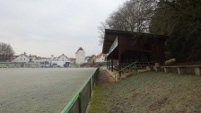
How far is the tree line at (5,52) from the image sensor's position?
10144cm

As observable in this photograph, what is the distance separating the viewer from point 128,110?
285 inches

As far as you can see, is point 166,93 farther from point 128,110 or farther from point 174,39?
point 174,39

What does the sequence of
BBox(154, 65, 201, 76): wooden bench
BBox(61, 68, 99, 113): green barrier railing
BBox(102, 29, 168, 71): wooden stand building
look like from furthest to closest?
BBox(102, 29, 168, 71): wooden stand building < BBox(154, 65, 201, 76): wooden bench < BBox(61, 68, 99, 113): green barrier railing

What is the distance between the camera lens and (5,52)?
103 m

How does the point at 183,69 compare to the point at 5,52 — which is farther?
the point at 5,52

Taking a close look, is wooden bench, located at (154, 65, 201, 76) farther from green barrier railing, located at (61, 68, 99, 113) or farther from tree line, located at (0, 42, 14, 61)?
tree line, located at (0, 42, 14, 61)

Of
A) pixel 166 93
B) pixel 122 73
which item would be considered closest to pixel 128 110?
pixel 166 93

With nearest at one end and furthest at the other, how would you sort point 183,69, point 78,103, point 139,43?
point 78,103, point 183,69, point 139,43

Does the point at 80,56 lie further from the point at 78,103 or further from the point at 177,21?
the point at 78,103

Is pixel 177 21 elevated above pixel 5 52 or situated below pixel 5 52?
below

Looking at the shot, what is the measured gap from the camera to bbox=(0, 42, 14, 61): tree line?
10144cm

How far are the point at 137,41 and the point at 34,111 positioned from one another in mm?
13046

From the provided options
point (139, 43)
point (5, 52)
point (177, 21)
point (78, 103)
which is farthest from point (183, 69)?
point (5, 52)

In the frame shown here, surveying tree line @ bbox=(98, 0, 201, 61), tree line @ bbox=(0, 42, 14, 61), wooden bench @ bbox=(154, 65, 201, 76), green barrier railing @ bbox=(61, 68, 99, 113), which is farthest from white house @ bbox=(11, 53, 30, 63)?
green barrier railing @ bbox=(61, 68, 99, 113)
